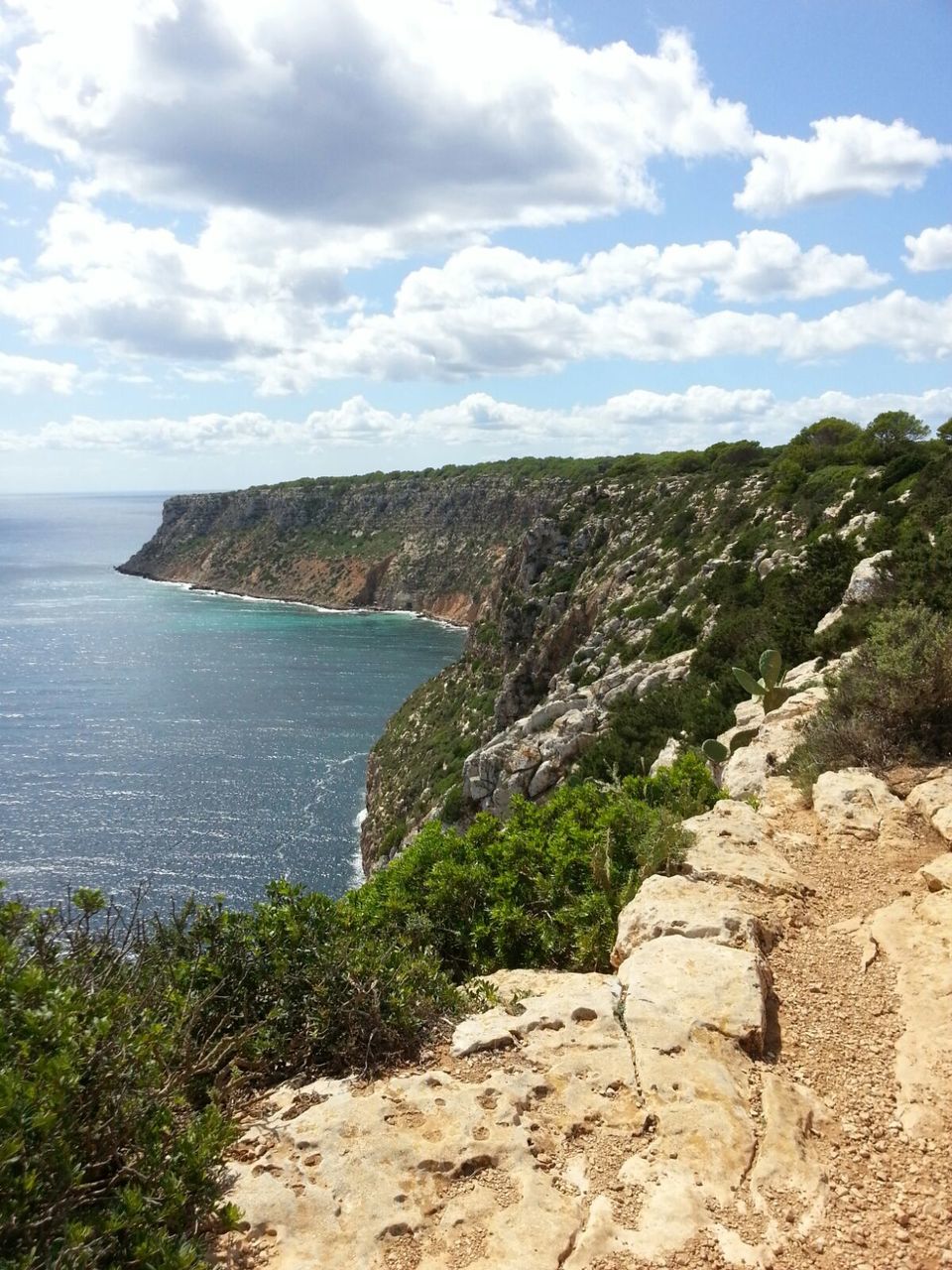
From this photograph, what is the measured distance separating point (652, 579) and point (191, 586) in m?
139

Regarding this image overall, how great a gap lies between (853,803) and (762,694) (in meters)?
7.19

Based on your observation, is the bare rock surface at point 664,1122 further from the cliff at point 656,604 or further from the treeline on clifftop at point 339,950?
the cliff at point 656,604

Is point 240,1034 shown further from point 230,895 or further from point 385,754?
point 385,754

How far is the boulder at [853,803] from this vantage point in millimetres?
9586

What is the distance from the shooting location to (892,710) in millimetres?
11250

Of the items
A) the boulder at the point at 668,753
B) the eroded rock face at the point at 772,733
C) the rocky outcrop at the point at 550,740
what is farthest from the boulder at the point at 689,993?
the rocky outcrop at the point at 550,740

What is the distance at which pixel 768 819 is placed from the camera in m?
10.2

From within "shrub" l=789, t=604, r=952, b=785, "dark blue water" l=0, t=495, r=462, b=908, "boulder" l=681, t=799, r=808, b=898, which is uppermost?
"shrub" l=789, t=604, r=952, b=785

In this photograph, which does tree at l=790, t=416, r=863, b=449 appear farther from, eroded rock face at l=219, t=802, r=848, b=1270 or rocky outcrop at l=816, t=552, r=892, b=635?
eroded rock face at l=219, t=802, r=848, b=1270

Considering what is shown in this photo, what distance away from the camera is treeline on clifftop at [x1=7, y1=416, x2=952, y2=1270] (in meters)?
4.18

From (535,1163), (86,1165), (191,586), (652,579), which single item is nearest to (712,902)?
(535,1163)

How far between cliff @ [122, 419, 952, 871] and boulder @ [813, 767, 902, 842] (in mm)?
6861

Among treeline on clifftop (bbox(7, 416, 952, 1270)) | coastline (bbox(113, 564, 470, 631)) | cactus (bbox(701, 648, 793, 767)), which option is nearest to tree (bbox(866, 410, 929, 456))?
treeline on clifftop (bbox(7, 416, 952, 1270))

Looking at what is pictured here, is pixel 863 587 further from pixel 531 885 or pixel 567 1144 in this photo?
pixel 567 1144
